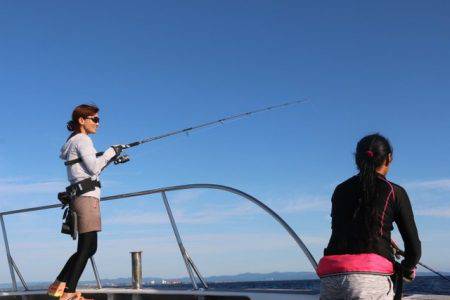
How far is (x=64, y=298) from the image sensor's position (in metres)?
3.96

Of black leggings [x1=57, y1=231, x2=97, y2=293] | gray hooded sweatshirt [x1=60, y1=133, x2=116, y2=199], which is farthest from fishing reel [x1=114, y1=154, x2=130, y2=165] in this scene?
black leggings [x1=57, y1=231, x2=97, y2=293]

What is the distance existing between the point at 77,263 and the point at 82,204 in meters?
0.40

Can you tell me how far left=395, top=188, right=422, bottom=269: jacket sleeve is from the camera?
91.7 inches

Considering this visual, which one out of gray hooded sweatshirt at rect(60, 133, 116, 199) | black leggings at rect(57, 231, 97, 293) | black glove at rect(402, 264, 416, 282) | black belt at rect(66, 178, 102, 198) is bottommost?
black glove at rect(402, 264, 416, 282)

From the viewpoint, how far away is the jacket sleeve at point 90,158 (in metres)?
3.96

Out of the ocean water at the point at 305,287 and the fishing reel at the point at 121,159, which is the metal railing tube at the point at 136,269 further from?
the fishing reel at the point at 121,159

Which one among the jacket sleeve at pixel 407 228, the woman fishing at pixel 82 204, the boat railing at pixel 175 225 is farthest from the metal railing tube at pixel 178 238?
the jacket sleeve at pixel 407 228

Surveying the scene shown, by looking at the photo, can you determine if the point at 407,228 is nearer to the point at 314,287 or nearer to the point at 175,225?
the point at 314,287

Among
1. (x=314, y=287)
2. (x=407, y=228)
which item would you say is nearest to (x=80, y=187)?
(x=314, y=287)

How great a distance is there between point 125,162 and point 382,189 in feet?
8.87

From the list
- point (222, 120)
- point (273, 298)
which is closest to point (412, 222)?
point (273, 298)

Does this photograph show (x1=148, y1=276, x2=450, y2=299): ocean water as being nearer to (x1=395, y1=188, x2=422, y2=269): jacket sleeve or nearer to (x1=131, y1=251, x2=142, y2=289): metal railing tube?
(x1=131, y1=251, x2=142, y2=289): metal railing tube

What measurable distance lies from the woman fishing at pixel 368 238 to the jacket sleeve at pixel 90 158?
204cm

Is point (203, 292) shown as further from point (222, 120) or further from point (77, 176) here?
point (222, 120)
